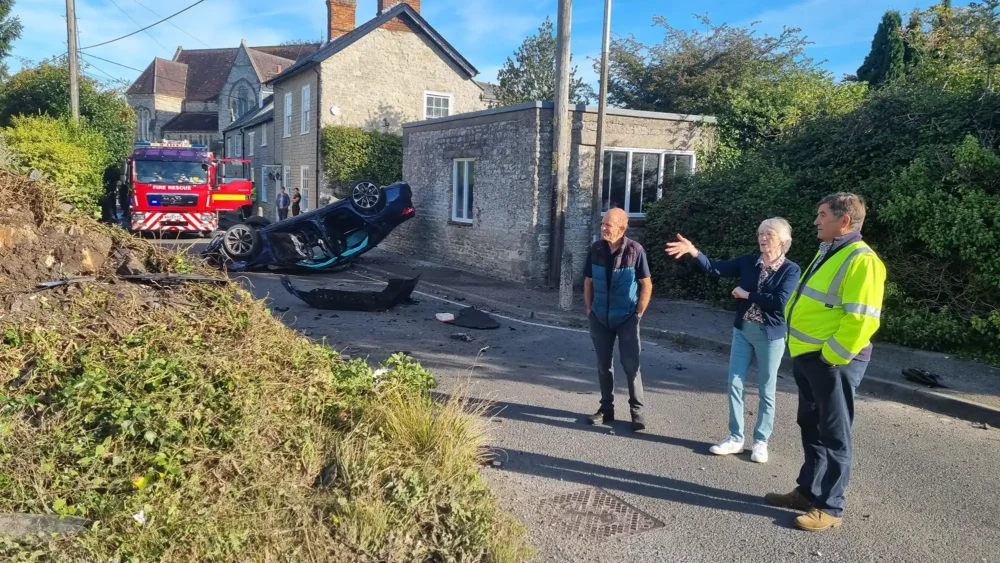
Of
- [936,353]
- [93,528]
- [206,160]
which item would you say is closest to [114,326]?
[93,528]

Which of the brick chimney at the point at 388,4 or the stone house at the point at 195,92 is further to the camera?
the stone house at the point at 195,92

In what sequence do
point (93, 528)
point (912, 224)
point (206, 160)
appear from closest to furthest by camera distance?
point (93, 528) → point (912, 224) → point (206, 160)

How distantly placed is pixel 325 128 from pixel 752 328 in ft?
71.9

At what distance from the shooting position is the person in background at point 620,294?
18.0 ft

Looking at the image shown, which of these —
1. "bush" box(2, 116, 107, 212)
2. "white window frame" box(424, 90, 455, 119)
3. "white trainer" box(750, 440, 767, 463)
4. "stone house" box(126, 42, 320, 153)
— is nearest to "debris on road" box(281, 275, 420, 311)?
"bush" box(2, 116, 107, 212)

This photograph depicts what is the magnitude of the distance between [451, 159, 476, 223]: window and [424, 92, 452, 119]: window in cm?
1129

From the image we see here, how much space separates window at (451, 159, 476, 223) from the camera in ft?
52.1

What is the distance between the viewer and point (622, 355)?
18.3 ft

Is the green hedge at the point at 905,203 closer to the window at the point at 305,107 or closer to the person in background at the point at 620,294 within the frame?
the person in background at the point at 620,294

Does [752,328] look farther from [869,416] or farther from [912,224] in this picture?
[912,224]

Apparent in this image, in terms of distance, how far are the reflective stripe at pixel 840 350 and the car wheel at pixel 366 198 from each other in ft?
40.3

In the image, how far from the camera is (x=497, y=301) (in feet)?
39.1

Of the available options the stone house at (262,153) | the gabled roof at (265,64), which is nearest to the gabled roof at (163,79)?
the gabled roof at (265,64)

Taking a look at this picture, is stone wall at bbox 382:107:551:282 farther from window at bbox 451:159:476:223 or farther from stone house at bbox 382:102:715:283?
window at bbox 451:159:476:223
